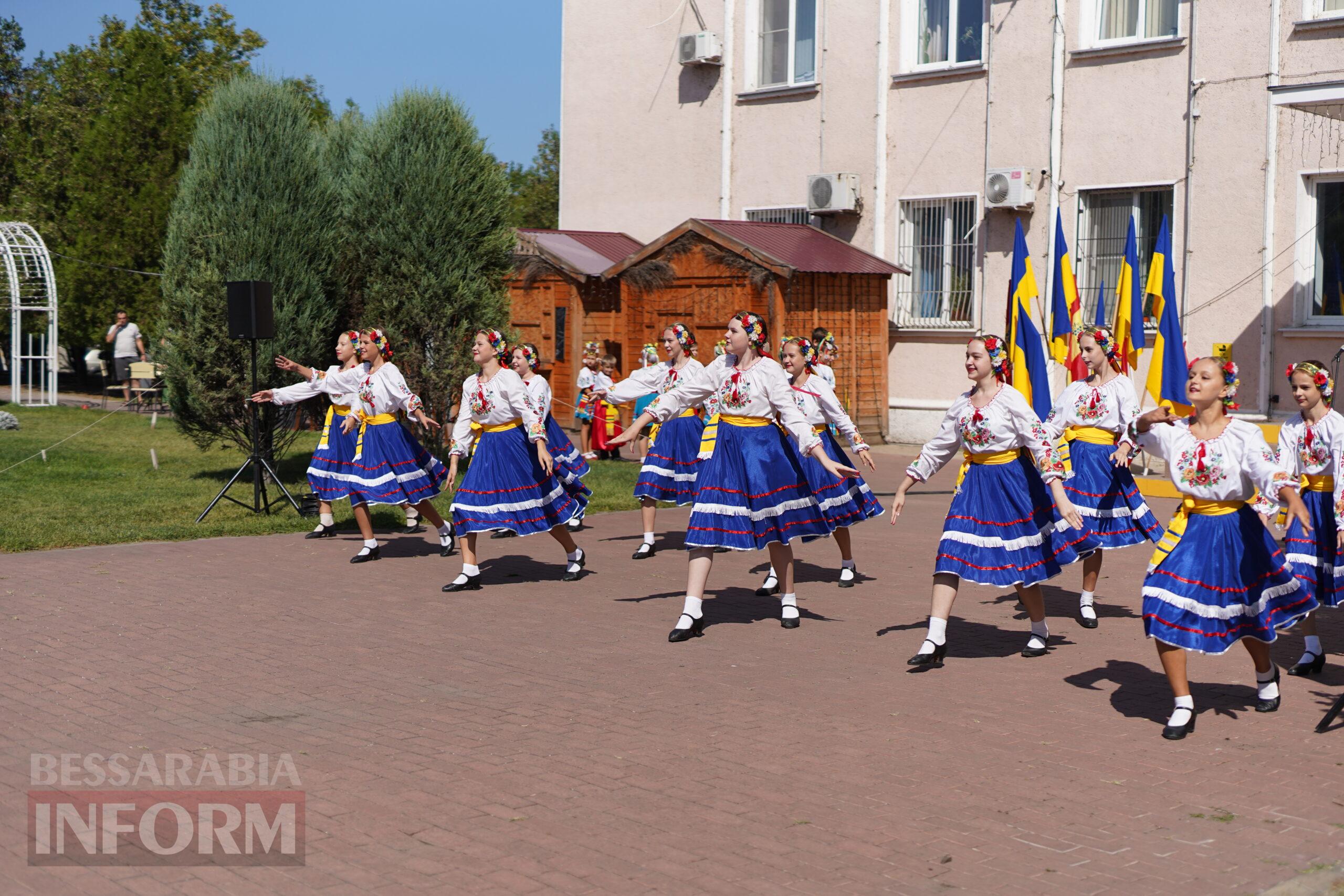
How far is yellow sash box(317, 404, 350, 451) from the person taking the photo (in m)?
12.4

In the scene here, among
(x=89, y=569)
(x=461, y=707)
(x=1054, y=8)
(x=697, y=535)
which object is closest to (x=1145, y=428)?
(x=697, y=535)

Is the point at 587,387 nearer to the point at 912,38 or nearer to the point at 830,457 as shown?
the point at 912,38

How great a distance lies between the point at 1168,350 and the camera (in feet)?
42.9

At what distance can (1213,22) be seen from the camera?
59.6ft

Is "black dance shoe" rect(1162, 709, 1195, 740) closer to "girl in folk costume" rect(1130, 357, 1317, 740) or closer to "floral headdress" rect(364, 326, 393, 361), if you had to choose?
"girl in folk costume" rect(1130, 357, 1317, 740)

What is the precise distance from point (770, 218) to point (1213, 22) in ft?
26.4

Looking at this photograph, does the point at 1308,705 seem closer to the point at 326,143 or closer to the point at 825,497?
the point at 825,497

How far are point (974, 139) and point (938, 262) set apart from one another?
196 centimetres

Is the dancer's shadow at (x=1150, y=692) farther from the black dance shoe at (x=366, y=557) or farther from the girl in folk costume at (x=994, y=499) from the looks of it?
the black dance shoe at (x=366, y=557)

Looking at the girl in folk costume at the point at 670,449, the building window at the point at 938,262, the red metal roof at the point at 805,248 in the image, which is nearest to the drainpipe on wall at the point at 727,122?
the red metal roof at the point at 805,248

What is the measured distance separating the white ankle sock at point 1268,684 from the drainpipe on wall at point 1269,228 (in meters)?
11.8

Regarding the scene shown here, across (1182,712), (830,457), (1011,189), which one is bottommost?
(1182,712)

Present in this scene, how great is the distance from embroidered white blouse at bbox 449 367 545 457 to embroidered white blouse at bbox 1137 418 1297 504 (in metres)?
5.04

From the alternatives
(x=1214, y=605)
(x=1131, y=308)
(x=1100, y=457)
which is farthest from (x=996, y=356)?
(x=1131, y=308)
